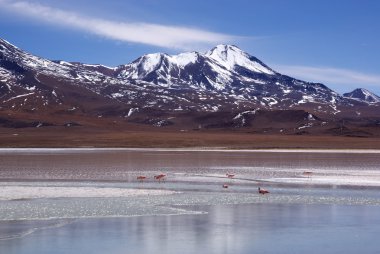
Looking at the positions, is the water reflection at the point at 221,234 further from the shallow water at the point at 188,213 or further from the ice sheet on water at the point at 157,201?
the ice sheet on water at the point at 157,201

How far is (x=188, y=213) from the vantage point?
23.8 metres

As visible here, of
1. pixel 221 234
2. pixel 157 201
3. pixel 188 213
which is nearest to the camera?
pixel 221 234

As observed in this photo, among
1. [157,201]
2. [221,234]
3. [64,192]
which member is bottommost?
[221,234]

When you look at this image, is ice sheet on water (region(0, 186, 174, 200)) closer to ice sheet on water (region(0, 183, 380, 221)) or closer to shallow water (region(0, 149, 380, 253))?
shallow water (region(0, 149, 380, 253))

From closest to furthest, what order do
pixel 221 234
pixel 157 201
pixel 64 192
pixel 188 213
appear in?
1. pixel 221 234
2. pixel 188 213
3. pixel 157 201
4. pixel 64 192

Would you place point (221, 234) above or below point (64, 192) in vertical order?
below

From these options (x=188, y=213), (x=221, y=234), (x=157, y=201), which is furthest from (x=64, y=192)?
(x=221, y=234)

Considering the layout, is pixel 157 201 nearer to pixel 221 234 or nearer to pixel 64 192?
pixel 64 192

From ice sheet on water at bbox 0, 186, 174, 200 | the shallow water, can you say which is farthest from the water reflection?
ice sheet on water at bbox 0, 186, 174, 200

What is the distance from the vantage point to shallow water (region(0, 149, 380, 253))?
17781 mm

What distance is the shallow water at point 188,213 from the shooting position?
1778 centimetres

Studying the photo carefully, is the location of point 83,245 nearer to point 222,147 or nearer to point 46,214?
point 46,214

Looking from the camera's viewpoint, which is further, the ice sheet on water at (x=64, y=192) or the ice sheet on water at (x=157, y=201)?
the ice sheet on water at (x=64, y=192)

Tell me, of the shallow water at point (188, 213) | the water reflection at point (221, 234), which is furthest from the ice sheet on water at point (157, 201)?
the water reflection at point (221, 234)
